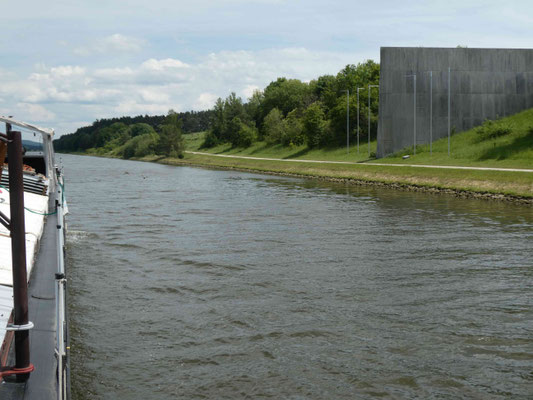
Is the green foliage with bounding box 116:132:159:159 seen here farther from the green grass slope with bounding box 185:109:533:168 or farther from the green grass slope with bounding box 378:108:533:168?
the green grass slope with bounding box 378:108:533:168

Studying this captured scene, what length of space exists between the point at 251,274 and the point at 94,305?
4.00 metres

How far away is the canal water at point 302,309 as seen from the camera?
27.7 feet

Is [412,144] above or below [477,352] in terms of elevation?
above

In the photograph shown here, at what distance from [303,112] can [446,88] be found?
44505 millimetres

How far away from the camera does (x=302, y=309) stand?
11727mm

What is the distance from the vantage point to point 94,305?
39.4 ft

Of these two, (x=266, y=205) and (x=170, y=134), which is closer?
(x=266, y=205)

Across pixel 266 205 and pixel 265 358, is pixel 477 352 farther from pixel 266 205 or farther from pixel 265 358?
pixel 266 205

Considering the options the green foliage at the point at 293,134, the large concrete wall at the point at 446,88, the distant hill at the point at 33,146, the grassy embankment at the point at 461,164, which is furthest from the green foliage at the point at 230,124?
A: the distant hill at the point at 33,146

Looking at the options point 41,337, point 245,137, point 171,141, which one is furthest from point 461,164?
point 171,141

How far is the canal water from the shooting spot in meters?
8.44

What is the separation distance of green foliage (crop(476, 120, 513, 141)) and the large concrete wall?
3758 millimetres

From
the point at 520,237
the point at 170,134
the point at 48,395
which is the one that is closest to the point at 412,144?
the point at 520,237

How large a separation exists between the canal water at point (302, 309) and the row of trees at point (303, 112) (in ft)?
182
